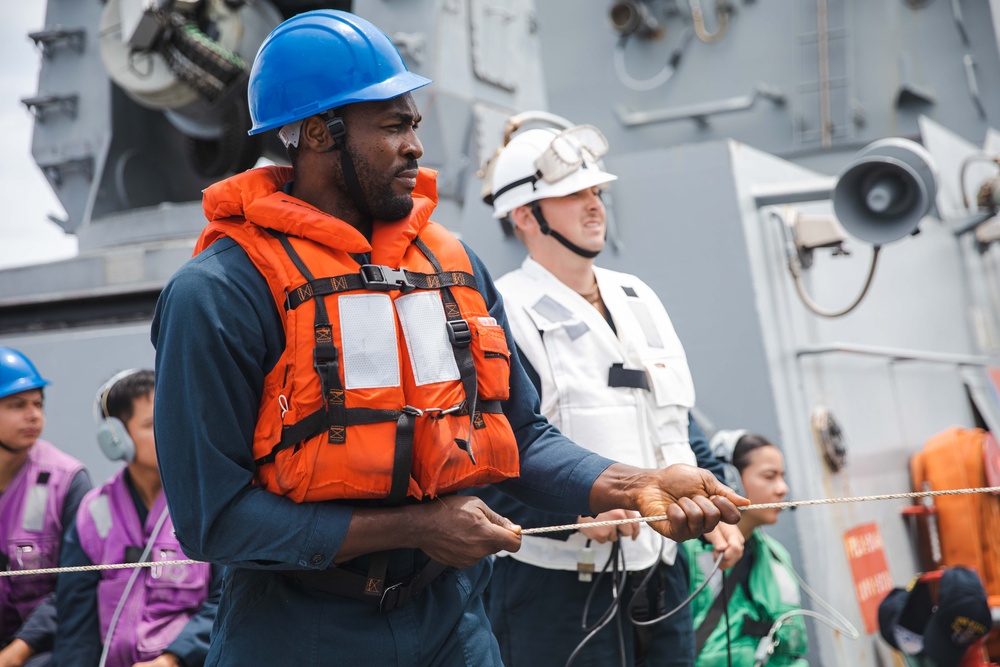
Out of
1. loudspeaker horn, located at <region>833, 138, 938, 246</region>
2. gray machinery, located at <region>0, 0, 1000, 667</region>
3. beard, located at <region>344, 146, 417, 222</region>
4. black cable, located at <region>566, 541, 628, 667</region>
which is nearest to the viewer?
beard, located at <region>344, 146, 417, 222</region>

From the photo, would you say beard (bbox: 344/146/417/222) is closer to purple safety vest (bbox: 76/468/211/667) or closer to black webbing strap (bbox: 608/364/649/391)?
black webbing strap (bbox: 608/364/649/391)

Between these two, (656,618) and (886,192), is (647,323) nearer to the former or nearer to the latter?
(656,618)

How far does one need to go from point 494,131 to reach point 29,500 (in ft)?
10.6

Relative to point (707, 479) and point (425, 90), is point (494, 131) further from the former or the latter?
point (707, 479)

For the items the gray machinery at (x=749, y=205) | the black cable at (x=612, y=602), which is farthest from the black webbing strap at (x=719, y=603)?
the black cable at (x=612, y=602)

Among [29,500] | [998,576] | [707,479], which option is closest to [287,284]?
[707,479]

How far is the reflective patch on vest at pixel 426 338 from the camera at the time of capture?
1887mm

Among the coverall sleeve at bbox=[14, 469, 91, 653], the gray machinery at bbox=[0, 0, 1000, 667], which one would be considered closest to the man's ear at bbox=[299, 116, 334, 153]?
the coverall sleeve at bbox=[14, 469, 91, 653]

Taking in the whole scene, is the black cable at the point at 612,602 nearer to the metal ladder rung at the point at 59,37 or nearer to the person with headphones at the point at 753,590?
the person with headphones at the point at 753,590

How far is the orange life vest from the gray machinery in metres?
2.55

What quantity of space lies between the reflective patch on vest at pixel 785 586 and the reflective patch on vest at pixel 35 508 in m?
2.53

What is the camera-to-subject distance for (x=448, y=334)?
1937 mm

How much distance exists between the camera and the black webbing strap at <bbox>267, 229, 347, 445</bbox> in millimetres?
1768

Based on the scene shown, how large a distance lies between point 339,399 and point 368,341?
0.37ft
